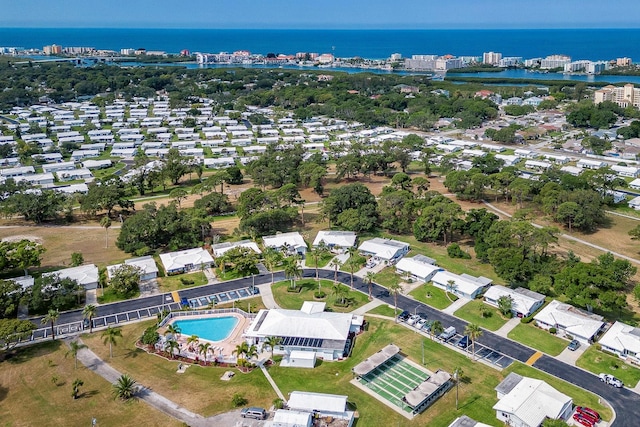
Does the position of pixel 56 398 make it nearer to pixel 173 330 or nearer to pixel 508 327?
pixel 173 330

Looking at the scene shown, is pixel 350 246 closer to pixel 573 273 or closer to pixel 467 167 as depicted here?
pixel 573 273

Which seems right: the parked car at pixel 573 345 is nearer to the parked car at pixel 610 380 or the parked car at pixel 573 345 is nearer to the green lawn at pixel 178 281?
the parked car at pixel 610 380

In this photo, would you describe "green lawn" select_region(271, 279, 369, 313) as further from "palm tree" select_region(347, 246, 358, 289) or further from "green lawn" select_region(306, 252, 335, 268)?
"green lawn" select_region(306, 252, 335, 268)

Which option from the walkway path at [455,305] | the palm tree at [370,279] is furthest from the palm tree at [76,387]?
the walkway path at [455,305]

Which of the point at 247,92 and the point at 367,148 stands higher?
the point at 247,92

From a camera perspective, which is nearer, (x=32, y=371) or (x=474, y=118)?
(x=32, y=371)

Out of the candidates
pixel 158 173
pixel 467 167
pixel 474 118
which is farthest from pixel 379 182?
pixel 474 118
